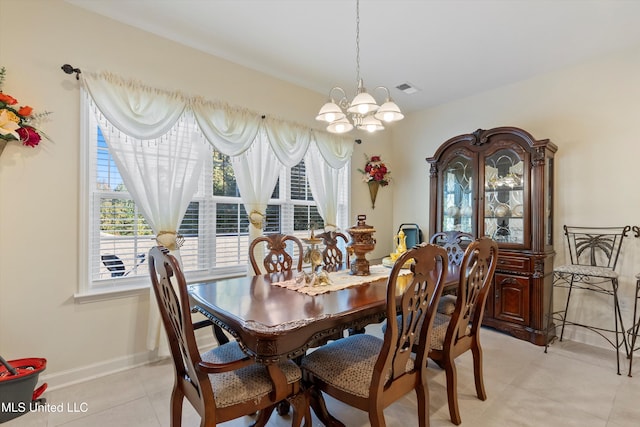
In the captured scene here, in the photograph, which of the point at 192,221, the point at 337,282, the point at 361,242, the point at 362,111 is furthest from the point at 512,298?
the point at 192,221

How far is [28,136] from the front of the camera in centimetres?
210

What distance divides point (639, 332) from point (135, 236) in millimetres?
4530

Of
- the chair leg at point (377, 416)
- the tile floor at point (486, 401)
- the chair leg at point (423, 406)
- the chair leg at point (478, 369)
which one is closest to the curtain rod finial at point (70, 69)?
the tile floor at point (486, 401)

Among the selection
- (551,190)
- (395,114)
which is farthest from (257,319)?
(551,190)

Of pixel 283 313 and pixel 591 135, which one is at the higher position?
pixel 591 135

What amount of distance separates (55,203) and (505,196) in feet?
13.6

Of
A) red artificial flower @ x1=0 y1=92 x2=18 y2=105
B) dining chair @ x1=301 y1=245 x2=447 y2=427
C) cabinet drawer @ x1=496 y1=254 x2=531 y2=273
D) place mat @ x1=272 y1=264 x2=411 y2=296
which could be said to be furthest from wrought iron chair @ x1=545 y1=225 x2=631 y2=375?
red artificial flower @ x1=0 y1=92 x2=18 y2=105

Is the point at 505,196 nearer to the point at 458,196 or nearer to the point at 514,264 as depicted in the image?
the point at 458,196

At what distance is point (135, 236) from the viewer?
2.68m

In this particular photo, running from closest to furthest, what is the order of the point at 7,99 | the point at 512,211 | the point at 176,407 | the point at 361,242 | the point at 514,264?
the point at 176,407 < the point at 7,99 < the point at 361,242 < the point at 514,264 < the point at 512,211

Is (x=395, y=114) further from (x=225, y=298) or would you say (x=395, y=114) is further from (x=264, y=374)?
(x=264, y=374)

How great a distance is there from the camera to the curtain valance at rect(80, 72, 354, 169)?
8.00ft

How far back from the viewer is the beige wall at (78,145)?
7.11ft

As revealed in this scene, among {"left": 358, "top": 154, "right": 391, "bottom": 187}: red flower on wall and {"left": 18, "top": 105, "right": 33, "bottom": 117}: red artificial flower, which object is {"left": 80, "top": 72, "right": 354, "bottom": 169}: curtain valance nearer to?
{"left": 18, "top": 105, "right": 33, "bottom": 117}: red artificial flower
